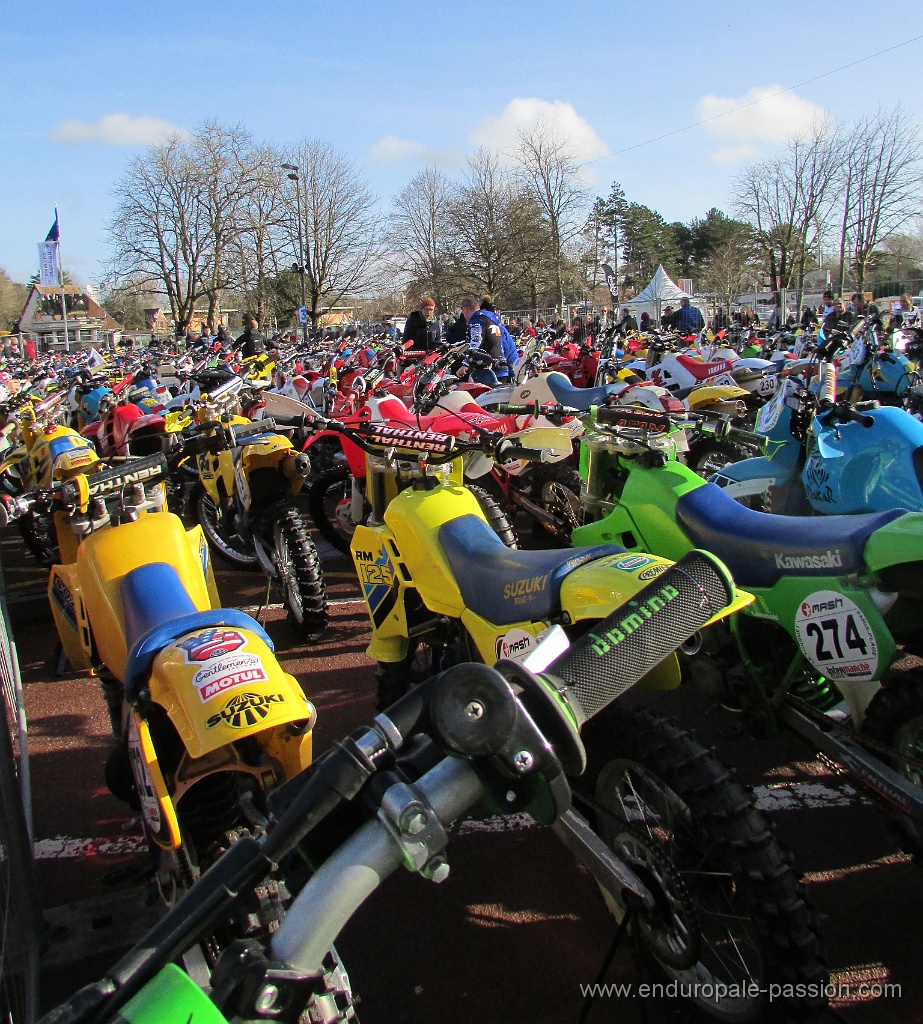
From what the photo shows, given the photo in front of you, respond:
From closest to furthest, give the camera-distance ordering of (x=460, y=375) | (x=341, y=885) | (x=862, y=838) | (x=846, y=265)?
(x=341, y=885)
(x=862, y=838)
(x=460, y=375)
(x=846, y=265)

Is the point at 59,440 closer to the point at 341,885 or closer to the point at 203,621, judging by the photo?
the point at 203,621

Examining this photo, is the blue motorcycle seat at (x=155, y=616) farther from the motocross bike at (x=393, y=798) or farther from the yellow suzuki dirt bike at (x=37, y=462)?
the yellow suzuki dirt bike at (x=37, y=462)

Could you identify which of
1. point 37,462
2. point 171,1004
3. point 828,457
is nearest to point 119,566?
point 171,1004

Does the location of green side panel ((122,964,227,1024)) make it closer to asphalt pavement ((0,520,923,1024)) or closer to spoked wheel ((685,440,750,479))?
asphalt pavement ((0,520,923,1024))

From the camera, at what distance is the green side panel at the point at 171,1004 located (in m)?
0.67

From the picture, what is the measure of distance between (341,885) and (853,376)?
8.37m

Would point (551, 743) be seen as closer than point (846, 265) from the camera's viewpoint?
Yes

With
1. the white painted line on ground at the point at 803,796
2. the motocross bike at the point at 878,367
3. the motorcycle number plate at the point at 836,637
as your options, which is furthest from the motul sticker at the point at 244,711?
the motocross bike at the point at 878,367

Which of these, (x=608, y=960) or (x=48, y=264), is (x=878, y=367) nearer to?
(x=608, y=960)

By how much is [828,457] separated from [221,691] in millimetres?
3195

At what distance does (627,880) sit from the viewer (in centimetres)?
192

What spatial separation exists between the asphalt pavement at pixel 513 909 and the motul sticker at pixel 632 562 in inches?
28.4

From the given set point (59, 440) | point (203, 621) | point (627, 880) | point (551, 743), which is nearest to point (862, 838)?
point (627, 880)

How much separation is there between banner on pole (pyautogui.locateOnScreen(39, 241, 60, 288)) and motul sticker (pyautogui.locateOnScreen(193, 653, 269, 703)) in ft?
89.7
